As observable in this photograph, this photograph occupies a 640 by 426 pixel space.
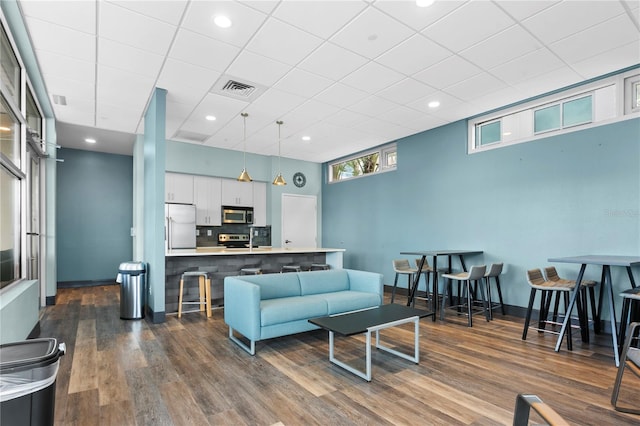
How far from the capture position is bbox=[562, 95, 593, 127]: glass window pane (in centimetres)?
427

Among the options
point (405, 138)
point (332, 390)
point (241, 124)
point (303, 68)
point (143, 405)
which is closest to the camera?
point (143, 405)

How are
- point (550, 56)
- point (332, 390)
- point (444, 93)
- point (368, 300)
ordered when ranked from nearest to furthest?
point (332, 390) → point (550, 56) → point (368, 300) → point (444, 93)

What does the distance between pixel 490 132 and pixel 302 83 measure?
10.5 ft

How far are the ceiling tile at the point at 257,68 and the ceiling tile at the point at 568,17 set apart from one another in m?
2.49

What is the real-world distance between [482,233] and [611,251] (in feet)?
5.28

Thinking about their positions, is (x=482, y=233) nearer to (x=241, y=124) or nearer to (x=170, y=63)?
(x=241, y=124)

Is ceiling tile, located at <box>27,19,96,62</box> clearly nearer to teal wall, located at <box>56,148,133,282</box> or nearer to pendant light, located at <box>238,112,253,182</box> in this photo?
pendant light, located at <box>238,112,253,182</box>

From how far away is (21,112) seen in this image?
145 inches

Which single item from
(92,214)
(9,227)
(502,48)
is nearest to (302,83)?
(502,48)

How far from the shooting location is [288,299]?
12.7ft

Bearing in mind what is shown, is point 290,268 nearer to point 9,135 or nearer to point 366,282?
point 366,282

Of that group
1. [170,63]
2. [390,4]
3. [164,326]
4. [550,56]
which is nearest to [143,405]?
[164,326]

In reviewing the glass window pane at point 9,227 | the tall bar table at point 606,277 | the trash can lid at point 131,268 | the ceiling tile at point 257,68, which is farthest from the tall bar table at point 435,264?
the glass window pane at point 9,227

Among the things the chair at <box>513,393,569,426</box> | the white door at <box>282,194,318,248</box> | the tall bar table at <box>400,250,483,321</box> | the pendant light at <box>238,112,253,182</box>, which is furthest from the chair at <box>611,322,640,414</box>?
the white door at <box>282,194,318,248</box>
